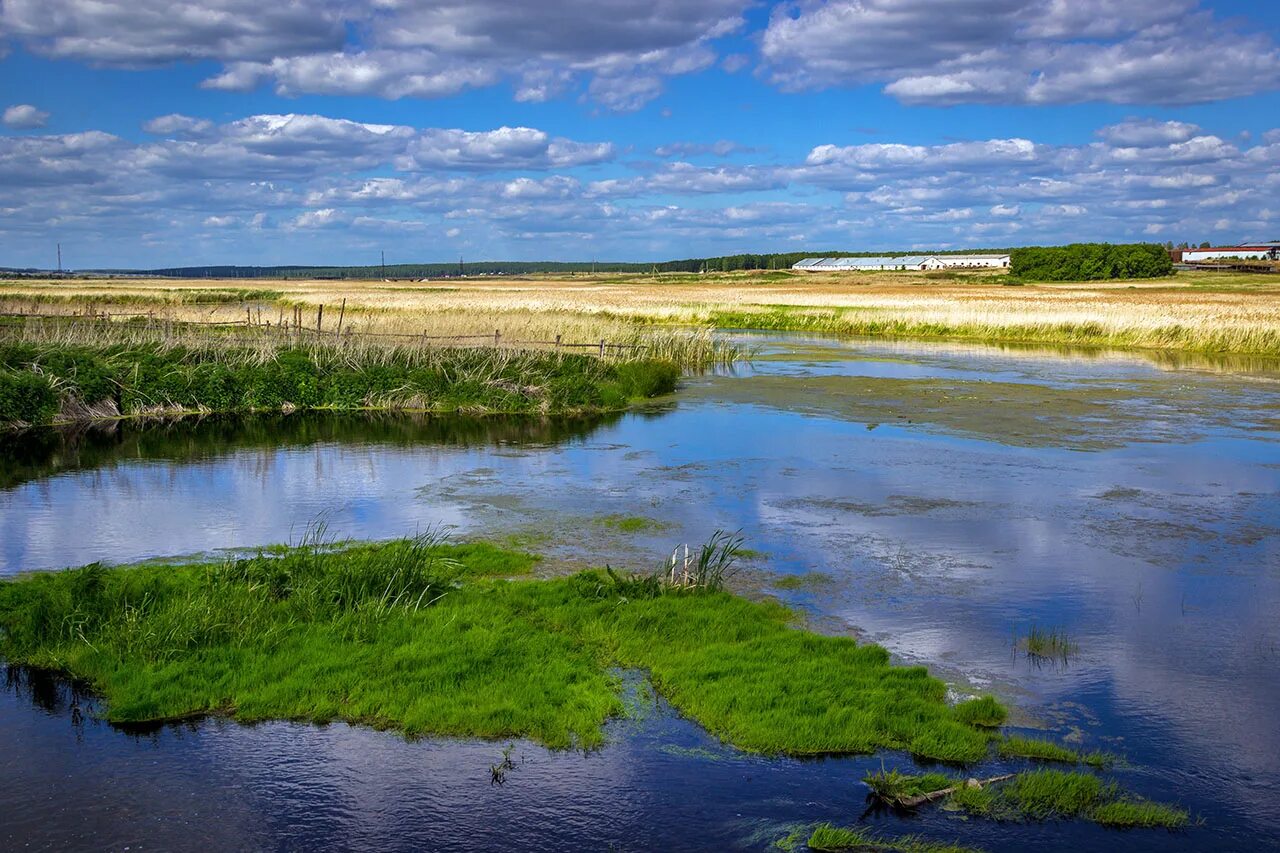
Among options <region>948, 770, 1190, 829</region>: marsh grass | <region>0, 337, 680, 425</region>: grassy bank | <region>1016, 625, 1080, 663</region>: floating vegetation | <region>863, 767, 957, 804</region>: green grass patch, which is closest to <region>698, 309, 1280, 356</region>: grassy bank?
<region>0, 337, 680, 425</region>: grassy bank

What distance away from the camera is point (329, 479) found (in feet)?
55.3

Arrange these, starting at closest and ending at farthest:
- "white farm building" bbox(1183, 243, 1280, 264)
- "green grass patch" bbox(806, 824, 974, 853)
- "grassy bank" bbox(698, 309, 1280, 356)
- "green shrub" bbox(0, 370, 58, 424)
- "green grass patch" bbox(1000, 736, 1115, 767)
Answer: "green grass patch" bbox(806, 824, 974, 853), "green grass patch" bbox(1000, 736, 1115, 767), "green shrub" bbox(0, 370, 58, 424), "grassy bank" bbox(698, 309, 1280, 356), "white farm building" bbox(1183, 243, 1280, 264)

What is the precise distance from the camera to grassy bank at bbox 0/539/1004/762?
7.73 meters

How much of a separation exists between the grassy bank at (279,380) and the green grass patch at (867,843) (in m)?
19.2

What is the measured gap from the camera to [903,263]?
170 meters

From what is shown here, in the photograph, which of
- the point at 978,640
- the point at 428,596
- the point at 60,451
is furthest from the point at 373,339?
the point at 978,640

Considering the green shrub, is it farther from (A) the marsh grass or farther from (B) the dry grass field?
(A) the marsh grass

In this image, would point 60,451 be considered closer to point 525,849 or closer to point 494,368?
point 494,368

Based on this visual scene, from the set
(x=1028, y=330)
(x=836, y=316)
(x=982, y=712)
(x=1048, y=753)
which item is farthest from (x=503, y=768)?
(x=836, y=316)

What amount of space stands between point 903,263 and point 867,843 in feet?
562

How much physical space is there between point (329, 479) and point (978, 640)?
10.9m

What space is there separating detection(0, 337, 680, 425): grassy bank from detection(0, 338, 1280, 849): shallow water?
1.37 m

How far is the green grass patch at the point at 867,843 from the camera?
6.21 meters

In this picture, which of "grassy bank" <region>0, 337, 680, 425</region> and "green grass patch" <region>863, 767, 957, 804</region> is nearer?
"green grass patch" <region>863, 767, 957, 804</region>
